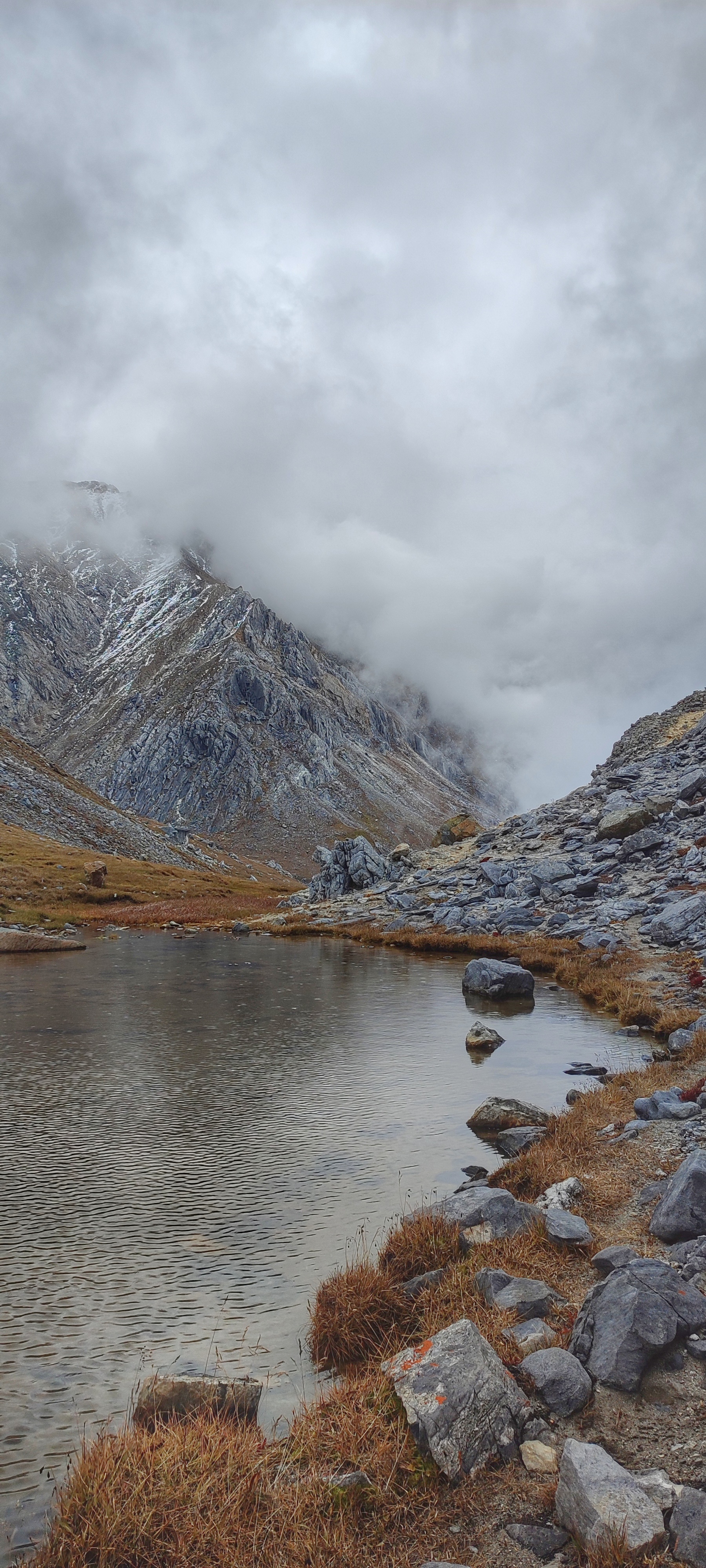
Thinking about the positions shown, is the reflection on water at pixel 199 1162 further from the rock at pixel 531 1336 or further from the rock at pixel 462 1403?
the rock at pixel 531 1336

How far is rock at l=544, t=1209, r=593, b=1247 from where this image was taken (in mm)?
10430

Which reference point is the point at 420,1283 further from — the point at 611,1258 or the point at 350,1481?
the point at 350,1481

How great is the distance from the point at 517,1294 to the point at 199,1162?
8.52 metres

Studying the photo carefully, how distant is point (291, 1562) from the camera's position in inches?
222

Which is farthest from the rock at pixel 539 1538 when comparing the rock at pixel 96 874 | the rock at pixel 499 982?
the rock at pixel 96 874

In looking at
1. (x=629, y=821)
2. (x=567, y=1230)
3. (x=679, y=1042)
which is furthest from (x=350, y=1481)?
(x=629, y=821)

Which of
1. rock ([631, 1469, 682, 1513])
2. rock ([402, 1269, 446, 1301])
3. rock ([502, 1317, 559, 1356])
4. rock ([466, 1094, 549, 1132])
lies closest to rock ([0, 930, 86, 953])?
rock ([466, 1094, 549, 1132])

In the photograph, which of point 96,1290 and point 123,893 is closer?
point 96,1290

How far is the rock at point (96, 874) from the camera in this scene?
84.6 m

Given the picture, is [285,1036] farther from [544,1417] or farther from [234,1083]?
[544,1417]

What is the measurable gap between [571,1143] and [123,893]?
7849cm

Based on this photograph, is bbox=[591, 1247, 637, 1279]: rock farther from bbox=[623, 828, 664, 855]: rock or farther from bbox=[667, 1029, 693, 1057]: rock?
bbox=[623, 828, 664, 855]: rock

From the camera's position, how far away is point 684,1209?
34.0 ft

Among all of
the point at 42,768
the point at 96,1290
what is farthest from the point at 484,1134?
the point at 42,768
